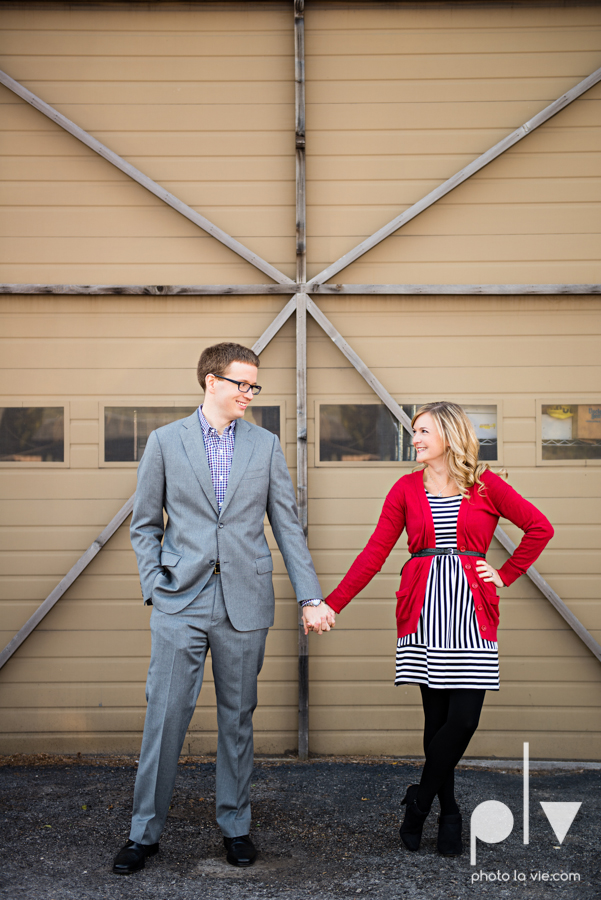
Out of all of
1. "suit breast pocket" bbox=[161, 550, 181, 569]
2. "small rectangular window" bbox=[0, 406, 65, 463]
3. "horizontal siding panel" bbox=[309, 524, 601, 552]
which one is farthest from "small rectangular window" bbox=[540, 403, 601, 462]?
"small rectangular window" bbox=[0, 406, 65, 463]

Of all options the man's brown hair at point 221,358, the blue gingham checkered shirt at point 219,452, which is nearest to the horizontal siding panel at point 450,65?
the man's brown hair at point 221,358

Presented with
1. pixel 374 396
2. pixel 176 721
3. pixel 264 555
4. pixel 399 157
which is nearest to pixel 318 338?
pixel 374 396

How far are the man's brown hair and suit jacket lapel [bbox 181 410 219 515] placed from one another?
0.19m

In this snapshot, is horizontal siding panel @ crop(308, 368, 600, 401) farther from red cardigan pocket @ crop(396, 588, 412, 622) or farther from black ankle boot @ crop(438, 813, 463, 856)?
black ankle boot @ crop(438, 813, 463, 856)

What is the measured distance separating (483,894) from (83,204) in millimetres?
4130

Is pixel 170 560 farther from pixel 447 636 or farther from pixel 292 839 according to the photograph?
pixel 292 839

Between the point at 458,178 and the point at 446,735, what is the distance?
3.16m

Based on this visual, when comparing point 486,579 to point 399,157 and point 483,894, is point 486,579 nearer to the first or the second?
point 483,894

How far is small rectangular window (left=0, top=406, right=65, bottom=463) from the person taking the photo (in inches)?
177

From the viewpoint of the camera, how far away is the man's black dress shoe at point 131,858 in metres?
2.91

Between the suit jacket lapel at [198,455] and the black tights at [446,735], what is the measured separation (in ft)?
3.92

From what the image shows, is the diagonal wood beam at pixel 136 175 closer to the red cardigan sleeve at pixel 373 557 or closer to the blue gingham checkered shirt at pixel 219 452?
the blue gingham checkered shirt at pixel 219 452

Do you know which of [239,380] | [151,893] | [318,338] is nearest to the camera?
[151,893]

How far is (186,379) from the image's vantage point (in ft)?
14.7
